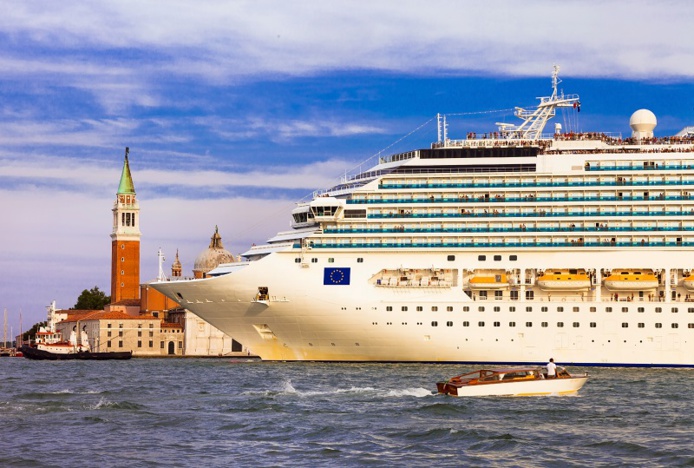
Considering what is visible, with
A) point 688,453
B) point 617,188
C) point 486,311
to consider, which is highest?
point 617,188

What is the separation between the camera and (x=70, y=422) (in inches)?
1473

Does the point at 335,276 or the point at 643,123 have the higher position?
the point at 643,123

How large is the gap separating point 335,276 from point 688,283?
19016 millimetres

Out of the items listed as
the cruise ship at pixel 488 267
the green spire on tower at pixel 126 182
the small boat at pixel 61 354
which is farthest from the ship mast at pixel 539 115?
the green spire on tower at pixel 126 182

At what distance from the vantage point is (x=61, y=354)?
117m

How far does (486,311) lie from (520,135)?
42.8 feet

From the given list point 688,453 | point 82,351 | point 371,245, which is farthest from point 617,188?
point 82,351

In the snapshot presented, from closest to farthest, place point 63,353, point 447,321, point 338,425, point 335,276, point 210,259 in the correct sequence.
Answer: point 338,425, point 447,321, point 335,276, point 63,353, point 210,259

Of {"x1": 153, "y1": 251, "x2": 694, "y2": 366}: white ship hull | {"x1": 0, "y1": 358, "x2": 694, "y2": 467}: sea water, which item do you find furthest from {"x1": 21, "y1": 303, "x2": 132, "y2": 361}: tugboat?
{"x1": 0, "y1": 358, "x2": 694, "y2": 467}: sea water

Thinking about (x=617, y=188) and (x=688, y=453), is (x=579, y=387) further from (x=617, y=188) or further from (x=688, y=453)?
(x=617, y=188)

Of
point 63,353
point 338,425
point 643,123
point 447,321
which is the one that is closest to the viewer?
point 338,425

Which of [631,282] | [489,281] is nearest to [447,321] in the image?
[489,281]

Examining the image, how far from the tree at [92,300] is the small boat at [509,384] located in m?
125

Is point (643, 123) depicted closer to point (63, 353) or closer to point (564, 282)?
point (564, 282)
